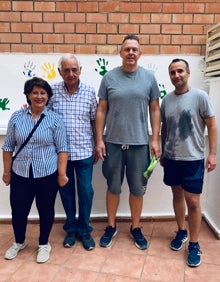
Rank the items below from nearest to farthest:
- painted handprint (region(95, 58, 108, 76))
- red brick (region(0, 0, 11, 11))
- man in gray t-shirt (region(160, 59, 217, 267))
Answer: man in gray t-shirt (region(160, 59, 217, 267)), red brick (region(0, 0, 11, 11)), painted handprint (region(95, 58, 108, 76))

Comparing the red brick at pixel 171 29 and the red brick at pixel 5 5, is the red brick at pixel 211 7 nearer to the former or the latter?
the red brick at pixel 171 29

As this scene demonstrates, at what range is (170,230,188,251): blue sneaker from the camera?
255 centimetres

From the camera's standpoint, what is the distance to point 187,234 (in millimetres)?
2750

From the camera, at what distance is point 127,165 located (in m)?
2.52

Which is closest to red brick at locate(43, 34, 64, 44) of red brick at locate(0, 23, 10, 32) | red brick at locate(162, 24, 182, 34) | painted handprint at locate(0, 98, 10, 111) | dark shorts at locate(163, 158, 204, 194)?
red brick at locate(0, 23, 10, 32)

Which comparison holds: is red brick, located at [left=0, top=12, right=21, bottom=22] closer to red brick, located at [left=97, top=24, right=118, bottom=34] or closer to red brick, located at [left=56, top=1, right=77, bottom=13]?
red brick, located at [left=56, top=1, right=77, bottom=13]

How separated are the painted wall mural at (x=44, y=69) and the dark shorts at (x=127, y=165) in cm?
88

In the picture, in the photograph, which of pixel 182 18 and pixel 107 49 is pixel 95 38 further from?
pixel 182 18

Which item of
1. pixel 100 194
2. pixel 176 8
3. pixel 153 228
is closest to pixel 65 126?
pixel 100 194

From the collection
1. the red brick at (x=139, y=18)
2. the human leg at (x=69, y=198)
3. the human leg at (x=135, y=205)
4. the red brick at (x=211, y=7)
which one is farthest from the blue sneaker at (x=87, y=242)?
the red brick at (x=211, y=7)

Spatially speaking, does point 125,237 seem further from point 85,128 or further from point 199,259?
point 85,128

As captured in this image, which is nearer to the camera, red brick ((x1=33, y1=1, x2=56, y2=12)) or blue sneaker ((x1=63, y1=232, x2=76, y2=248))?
blue sneaker ((x1=63, y1=232, x2=76, y2=248))

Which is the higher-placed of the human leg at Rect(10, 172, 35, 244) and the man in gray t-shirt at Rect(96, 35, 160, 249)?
→ the man in gray t-shirt at Rect(96, 35, 160, 249)

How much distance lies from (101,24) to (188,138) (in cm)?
148
